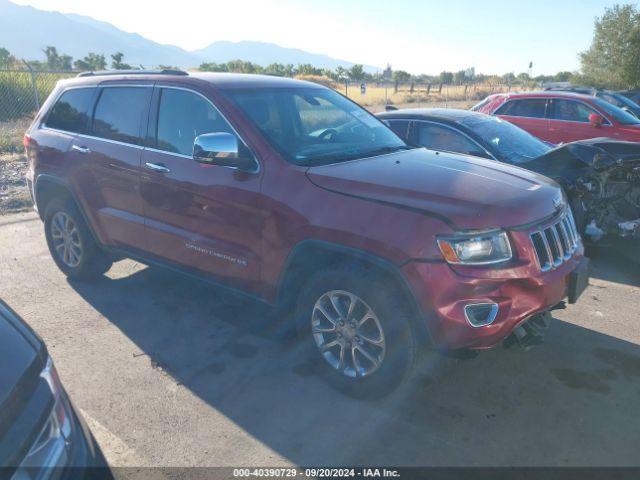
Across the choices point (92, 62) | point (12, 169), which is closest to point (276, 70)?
point (92, 62)

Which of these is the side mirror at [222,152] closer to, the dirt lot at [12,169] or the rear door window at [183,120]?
the rear door window at [183,120]

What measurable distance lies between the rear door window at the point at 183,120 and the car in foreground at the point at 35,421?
2.01 m

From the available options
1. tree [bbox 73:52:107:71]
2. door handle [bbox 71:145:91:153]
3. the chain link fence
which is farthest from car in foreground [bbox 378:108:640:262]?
tree [bbox 73:52:107:71]

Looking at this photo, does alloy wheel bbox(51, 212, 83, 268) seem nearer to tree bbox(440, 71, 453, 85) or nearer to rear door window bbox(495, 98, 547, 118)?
rear door window bbox(495, 98, 547, 118)

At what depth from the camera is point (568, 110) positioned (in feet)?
31.3

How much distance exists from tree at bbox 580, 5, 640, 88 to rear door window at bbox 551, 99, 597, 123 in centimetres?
2292

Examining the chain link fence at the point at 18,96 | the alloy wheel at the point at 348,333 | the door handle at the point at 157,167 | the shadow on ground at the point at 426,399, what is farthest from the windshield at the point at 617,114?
the chain link fence at the point at 18,96

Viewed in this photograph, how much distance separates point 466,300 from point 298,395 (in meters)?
1.28

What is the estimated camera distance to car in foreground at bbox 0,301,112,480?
5.22 feet

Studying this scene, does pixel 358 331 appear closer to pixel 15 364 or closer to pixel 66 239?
pixel 15 364

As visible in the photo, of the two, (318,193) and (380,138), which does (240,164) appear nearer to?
(318,193)

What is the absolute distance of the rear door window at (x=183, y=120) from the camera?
12.1ft

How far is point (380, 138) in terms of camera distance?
13.6 ft

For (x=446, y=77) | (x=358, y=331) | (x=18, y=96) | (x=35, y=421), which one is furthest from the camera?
(x=446, y=77)
